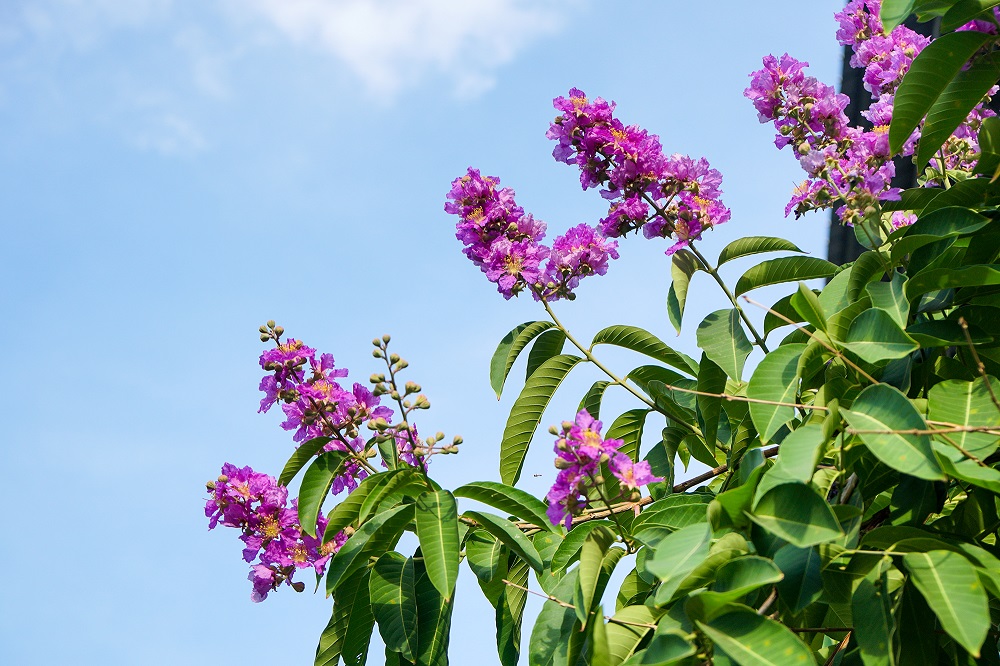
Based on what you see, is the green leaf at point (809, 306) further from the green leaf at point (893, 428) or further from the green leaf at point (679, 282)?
the green leaf at point (679, 282)

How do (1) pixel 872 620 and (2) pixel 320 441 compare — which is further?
(2) pixel 320 441

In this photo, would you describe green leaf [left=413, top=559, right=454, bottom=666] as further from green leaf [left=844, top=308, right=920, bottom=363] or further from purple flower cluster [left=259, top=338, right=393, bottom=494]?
green leaf [left=844, top=308, right=920, bottom=363]

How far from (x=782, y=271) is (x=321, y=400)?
0.95m

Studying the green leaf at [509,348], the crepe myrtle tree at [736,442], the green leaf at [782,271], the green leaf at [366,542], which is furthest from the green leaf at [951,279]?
the green leaf at [366,542]

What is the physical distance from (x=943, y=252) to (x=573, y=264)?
2.30 ft

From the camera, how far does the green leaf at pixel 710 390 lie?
188cm

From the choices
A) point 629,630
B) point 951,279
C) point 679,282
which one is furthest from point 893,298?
point 629,630

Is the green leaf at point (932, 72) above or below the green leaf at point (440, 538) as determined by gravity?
above

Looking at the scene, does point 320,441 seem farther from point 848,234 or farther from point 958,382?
point 848,234

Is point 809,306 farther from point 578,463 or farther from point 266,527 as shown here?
point 266,527

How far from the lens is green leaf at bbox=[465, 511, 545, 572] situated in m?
1.72

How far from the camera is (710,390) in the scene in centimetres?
190

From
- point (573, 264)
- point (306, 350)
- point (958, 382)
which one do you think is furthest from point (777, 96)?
point (306, 350)

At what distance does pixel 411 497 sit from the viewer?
182 centimetres
